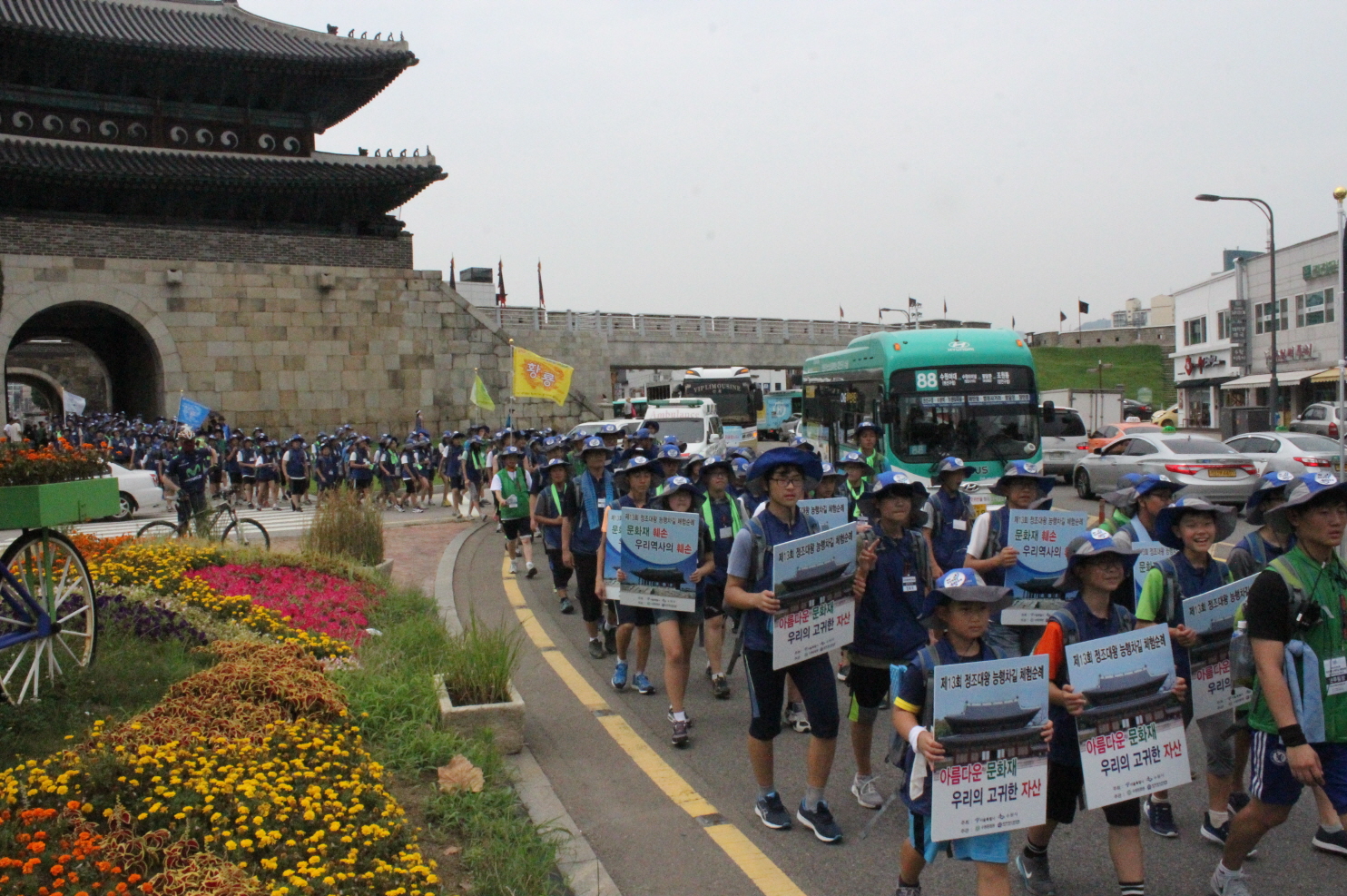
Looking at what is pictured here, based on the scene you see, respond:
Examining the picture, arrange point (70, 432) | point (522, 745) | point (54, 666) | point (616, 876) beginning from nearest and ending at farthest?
1. point (616, 876)
2. point (54, 666)
3. point (522, 745)
4. point (70, 432)

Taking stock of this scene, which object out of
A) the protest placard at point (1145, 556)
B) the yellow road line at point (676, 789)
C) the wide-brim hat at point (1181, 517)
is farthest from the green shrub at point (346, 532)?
the wide-brim hat at point (1181, 517)

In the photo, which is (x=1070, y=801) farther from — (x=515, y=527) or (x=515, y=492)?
(x=515, y=527)

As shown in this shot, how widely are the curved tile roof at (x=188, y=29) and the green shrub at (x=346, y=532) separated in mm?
23865

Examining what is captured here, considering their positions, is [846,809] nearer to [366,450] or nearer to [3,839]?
[3,839]

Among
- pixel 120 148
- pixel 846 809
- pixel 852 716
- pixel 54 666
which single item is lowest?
pixel 846 809

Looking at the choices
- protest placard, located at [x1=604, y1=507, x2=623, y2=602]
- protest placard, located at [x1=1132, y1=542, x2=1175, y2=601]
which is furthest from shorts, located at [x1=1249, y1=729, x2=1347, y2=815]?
protest placard, located at [x1=604, y1=507, x2=623, y2=602]

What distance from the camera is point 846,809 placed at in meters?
5.59

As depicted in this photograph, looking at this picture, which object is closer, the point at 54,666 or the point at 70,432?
the point at 54,666

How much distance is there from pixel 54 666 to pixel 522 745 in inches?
102

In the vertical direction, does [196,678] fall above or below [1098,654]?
below

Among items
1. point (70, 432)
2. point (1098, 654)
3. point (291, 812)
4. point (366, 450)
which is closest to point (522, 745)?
point (291, 812)

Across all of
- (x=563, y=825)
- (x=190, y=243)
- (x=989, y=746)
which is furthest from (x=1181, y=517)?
(x=190, y=243)

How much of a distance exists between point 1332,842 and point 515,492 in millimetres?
9877

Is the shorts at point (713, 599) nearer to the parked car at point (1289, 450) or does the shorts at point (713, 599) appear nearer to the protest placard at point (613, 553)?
the protest placard at point (613, 553)
